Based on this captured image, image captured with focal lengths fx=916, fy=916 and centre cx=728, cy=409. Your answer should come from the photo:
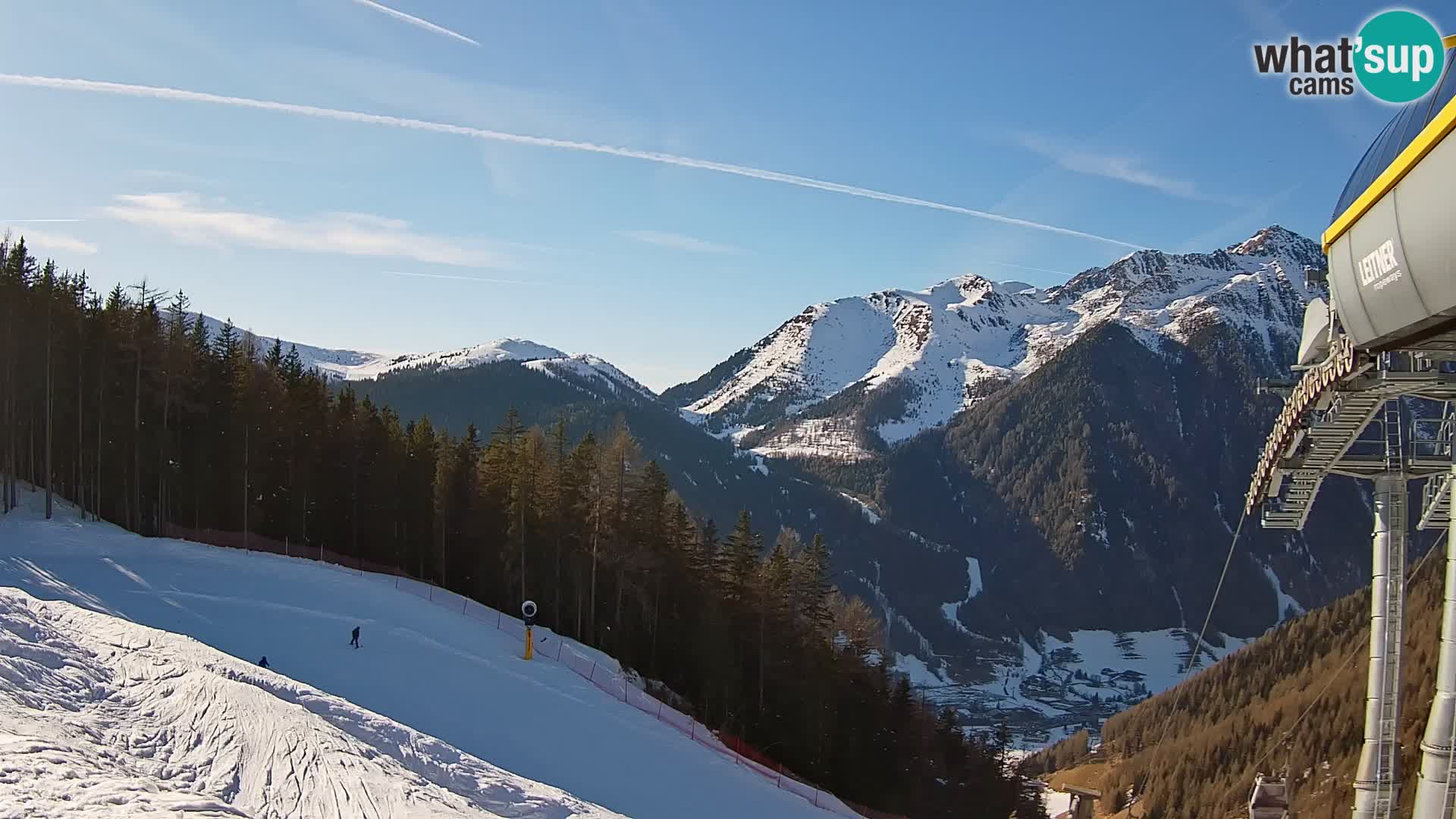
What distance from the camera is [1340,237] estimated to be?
605 cm

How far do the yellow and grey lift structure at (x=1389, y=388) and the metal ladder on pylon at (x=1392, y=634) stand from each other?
2 cm

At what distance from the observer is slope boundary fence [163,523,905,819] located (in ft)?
82.7

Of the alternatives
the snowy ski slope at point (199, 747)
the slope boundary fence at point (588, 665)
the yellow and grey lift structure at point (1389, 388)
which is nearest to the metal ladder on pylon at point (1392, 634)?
the yellow and grey lift structure at point (1389, 388)

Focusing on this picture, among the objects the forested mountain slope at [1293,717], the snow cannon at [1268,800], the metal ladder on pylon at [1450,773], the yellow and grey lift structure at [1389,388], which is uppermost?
the yellow and grey lift structure at [1389,388]

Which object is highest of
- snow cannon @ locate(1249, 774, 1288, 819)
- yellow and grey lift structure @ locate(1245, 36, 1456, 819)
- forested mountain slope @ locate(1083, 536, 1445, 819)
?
yellow and grey lift structure @ locate(1245, 36, 1456, 819)

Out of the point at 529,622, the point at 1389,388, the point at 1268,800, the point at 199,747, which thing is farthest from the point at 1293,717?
the point at 199,747

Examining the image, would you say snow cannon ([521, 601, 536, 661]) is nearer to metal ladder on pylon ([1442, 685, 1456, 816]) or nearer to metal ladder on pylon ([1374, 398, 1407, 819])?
metal ladder on pylon ([1374, 398, 1407, 819])

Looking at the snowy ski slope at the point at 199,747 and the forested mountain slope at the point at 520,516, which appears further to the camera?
the forested mountain slope at the point at 520,516

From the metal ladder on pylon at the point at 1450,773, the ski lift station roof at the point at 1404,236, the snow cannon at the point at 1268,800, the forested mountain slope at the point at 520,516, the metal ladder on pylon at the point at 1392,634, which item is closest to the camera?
the ski lift station roof at the point at 1404,236

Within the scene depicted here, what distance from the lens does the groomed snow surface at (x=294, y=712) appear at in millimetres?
12750

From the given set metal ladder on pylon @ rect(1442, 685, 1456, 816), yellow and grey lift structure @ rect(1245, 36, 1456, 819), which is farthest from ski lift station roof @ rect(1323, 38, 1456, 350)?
metal ladder on pylon @ rect(1442, 685, 1456, 816)

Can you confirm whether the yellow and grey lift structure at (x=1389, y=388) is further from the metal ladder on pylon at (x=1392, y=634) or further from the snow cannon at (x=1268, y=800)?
the snow cannon at (x=1268, y=800)

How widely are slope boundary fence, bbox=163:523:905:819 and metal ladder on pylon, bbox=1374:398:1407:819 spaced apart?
14.2m

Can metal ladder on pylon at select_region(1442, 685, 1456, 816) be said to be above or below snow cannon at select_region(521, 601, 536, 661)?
above
